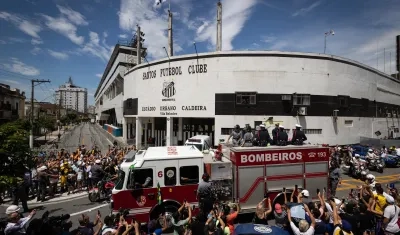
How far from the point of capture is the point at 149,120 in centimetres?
3161

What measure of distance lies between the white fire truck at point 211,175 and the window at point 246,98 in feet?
39.2

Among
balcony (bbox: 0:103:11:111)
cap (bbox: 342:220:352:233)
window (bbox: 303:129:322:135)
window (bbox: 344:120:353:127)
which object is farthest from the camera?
balcony (bbox: 0:103:11:111)

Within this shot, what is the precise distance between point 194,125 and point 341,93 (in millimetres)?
15743

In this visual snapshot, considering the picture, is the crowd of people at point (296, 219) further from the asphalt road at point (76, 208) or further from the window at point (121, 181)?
the asphalt road at point (76, 208)

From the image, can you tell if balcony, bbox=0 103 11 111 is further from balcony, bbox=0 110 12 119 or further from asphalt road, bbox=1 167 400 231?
asphalt road, bbox=1 167 400 231

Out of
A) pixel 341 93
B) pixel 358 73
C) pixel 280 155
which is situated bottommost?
pixel 280 155

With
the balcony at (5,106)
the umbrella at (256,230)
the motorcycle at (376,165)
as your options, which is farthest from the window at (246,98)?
the balcony at (5,106)

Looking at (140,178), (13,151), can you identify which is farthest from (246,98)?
(13,151)

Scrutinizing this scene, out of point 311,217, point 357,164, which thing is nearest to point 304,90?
point 357,164

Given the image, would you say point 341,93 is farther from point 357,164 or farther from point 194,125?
point 194,125

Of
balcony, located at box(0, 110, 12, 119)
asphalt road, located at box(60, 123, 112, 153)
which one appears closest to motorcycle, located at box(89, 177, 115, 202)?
asphalt road, located at box(60, 123, 112, 153)

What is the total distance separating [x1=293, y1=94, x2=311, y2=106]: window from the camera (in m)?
20.4

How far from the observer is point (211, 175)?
7902 mm

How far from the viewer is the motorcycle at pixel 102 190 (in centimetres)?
1066
